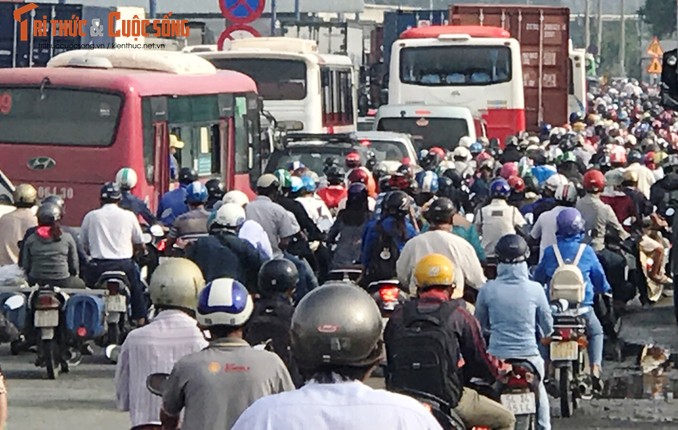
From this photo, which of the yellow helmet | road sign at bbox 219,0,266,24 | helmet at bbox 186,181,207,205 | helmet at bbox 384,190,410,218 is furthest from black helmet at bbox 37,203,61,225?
road sign at bbox 219,0,266,24

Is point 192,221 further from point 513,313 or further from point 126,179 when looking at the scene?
point 513,313

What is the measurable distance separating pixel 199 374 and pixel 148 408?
1.21m

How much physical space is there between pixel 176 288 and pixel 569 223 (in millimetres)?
5974

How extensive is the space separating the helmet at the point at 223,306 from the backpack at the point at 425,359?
1305 millimetres

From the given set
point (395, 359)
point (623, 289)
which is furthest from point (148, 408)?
point (623, 289)

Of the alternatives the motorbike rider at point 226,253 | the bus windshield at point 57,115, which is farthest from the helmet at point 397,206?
the bus windshield at point 57,115

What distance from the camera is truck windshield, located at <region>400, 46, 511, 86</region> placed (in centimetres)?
4134

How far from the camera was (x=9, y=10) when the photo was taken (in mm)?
42906

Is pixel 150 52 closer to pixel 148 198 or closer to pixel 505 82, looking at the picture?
pixel 148 198

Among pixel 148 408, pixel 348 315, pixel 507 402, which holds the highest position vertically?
pixel 348 315

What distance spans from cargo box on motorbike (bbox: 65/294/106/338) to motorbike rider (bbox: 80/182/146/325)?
3.34ft

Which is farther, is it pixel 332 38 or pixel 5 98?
pixel 332 38

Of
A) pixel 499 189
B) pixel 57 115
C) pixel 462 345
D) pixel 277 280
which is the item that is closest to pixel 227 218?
pixel 277 280

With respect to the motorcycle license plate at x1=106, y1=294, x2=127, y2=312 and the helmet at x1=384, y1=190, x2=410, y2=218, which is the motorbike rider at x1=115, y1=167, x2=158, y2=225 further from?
the helmet at x1=384, y1=190, x2=410, y2=218
